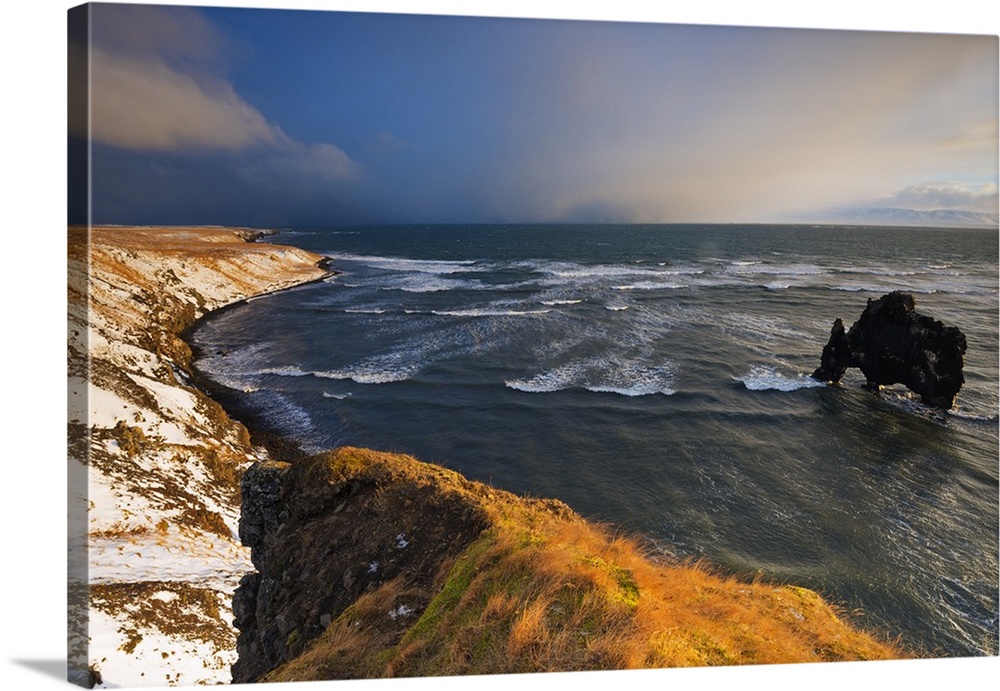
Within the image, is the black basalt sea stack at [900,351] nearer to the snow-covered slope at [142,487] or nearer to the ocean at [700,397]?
the ocean at [700,397]

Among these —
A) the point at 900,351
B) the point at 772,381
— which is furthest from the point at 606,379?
the point at 900,351

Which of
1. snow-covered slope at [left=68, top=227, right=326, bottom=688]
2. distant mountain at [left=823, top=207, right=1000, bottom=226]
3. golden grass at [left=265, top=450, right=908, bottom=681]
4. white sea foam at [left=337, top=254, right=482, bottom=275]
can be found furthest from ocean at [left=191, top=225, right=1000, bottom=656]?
golden grass at [left=265, top=450, right=908, bottom=681]

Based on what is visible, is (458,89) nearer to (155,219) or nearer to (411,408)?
(155,219)

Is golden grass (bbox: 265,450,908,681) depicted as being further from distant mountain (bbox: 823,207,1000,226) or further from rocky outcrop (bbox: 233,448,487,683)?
distant mountain (bbox: 823,207,1000,226)

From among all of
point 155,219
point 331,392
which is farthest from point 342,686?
point 331,392

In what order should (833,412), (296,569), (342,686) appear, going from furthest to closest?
(833,412)
(296,569)
(342,686)

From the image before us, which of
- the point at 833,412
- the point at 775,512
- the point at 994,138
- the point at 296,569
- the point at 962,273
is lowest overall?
the point at 775,512
